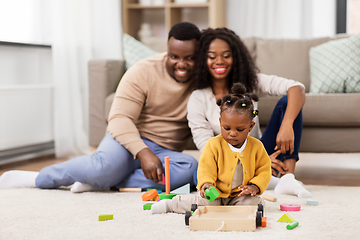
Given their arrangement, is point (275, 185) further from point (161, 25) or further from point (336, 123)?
point (161, 25)

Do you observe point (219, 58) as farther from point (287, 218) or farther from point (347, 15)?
point (347, 15)

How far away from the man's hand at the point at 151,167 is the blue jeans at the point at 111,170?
0.40 ft

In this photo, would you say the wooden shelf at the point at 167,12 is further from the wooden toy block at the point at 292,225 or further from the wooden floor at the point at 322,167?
the wooden toy block at the point at 292,225

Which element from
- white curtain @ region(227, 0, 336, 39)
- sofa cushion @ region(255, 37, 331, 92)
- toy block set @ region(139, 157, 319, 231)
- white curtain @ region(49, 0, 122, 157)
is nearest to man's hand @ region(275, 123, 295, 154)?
toy block set @ region(139, 157, 319, 231)

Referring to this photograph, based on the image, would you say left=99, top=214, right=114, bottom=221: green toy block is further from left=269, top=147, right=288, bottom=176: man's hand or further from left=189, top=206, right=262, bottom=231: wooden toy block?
left=269, top=147, right=288, bottom=176: man's hand

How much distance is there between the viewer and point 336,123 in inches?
77.2

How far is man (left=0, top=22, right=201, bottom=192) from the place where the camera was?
158cm

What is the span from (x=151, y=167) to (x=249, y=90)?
49 cm

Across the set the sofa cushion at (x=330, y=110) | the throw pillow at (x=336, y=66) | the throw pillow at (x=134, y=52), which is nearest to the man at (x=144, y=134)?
the sofa cushion at (x=330, y=110)

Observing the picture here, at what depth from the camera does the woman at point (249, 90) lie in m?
1.54

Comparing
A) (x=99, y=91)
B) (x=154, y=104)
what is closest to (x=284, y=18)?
(x=99, y=91)

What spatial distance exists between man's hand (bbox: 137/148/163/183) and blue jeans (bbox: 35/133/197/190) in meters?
0.12

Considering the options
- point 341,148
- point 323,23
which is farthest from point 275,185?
point 323,23

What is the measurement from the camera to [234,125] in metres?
1.15
